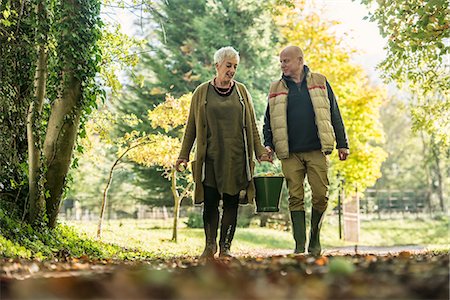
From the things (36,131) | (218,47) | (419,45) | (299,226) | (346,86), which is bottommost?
(299,226)

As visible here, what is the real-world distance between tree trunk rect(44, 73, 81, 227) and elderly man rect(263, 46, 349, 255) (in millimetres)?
2375

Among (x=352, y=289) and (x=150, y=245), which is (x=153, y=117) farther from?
(x=352, y=289)

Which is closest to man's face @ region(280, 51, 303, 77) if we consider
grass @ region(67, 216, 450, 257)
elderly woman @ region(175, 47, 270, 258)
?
elderly woman @ region(175, 47, 270, 258)

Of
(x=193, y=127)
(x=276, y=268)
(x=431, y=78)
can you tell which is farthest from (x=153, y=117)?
(x=276, y=268)

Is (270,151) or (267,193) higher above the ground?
(270,151)

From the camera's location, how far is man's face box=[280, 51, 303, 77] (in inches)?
229

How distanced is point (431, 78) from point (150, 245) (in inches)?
265

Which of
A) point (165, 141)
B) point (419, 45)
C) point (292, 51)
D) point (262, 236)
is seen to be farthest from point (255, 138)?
point (262, 236)

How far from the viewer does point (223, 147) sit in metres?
5.62

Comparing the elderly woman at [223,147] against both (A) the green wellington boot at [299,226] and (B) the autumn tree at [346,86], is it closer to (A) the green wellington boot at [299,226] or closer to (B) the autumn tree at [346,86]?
(A) the green wellington boot at [299,226]

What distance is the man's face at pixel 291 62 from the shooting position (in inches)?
229

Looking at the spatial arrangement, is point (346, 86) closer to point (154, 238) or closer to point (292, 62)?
point (154, 238)

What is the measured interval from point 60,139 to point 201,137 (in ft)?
6.67

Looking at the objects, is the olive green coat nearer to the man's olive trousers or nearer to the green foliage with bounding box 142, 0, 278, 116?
the man's olive trousers
